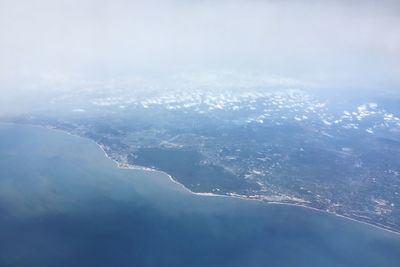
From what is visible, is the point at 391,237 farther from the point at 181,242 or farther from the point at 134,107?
the point at 134,107

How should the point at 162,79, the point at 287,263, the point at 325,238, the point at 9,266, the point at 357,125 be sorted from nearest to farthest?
the point at 9,266 → the point at 287,263 → the point at 325,238 → the point at 357,125 → the point at 162,79

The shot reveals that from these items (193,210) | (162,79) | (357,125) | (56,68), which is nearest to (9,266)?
(193,210)

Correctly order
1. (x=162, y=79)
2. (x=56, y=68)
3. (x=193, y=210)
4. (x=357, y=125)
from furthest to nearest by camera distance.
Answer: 1. (x=56, y=68)
2. (x=162, y=79)
3. (x=357, y=125)
4. (x=193, y=210)

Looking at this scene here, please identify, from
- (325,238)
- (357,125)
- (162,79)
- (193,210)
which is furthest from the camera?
(162,79)

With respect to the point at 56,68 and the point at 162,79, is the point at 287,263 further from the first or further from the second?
the point at 56,68

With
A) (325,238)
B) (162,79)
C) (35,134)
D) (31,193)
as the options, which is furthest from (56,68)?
(325,238)

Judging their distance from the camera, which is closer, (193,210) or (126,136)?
(193,210)
